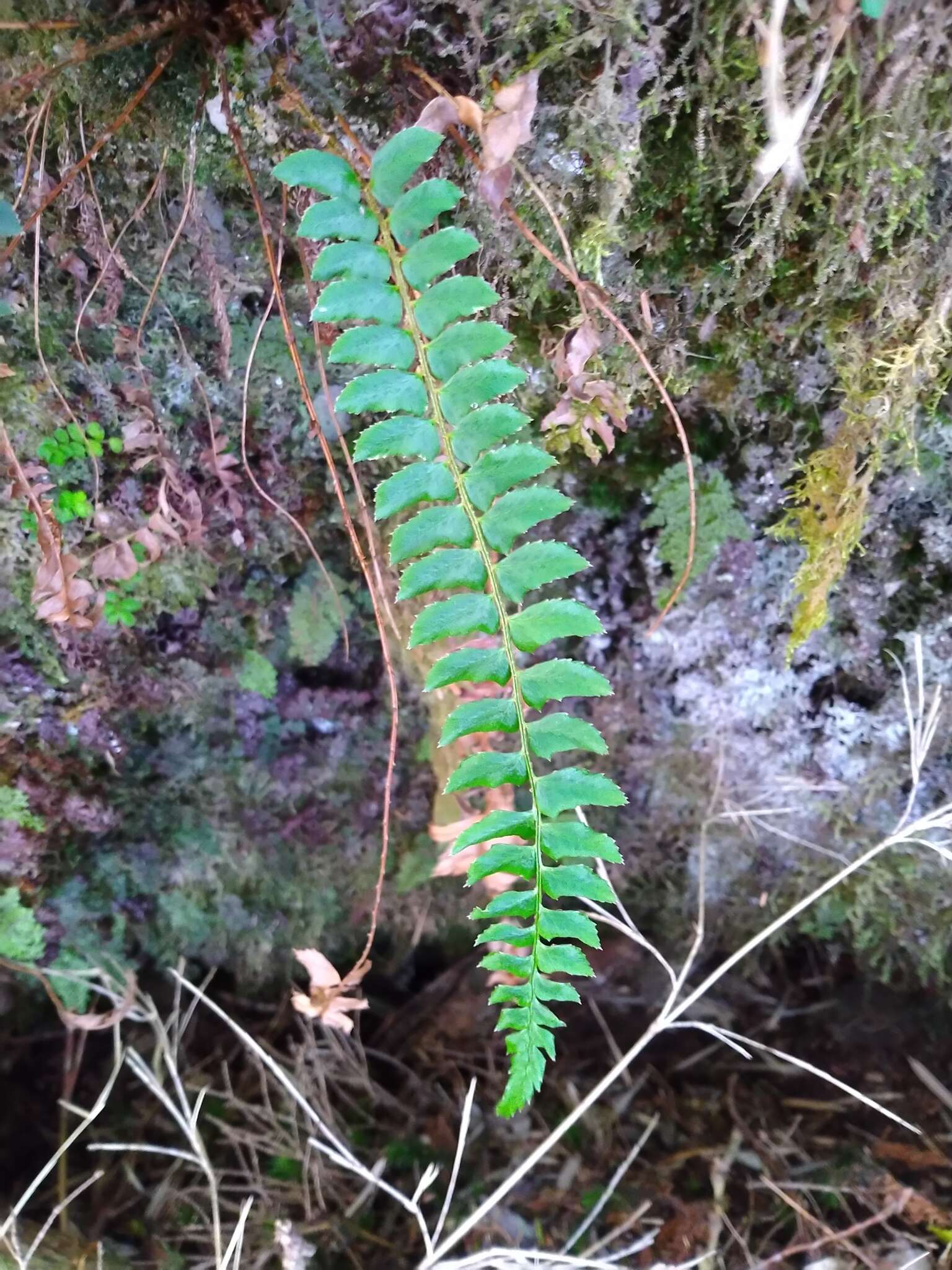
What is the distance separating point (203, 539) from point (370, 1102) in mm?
1730

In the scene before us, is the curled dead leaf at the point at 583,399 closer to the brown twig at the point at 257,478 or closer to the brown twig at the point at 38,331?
the brown twig at the point at 257,478

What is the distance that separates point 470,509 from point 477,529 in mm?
31

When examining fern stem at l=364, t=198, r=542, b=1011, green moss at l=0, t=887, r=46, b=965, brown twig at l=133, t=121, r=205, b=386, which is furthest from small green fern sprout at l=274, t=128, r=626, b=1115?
green moss at l=0, t=887, r=46, b=965

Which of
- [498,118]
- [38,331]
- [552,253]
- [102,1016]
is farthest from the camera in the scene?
[102,1016]

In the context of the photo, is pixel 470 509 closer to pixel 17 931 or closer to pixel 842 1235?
pixel 17 931

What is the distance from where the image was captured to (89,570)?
1.64 m

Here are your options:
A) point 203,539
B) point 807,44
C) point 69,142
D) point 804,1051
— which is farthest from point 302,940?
point 807,44

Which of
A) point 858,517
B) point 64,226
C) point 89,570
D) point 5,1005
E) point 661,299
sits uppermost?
point 64,226

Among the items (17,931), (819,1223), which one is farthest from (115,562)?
(819,1223)

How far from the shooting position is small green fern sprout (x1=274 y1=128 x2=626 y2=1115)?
111cm

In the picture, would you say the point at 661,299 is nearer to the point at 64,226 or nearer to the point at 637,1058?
the point at 64,226

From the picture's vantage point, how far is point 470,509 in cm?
116

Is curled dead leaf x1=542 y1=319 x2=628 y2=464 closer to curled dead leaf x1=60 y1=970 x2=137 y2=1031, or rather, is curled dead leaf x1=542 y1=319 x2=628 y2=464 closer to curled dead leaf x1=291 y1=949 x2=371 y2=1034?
curled dead leaf x1=291 y1=949 x2=371 y2=1034

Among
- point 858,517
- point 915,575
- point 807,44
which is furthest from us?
point 915,575
